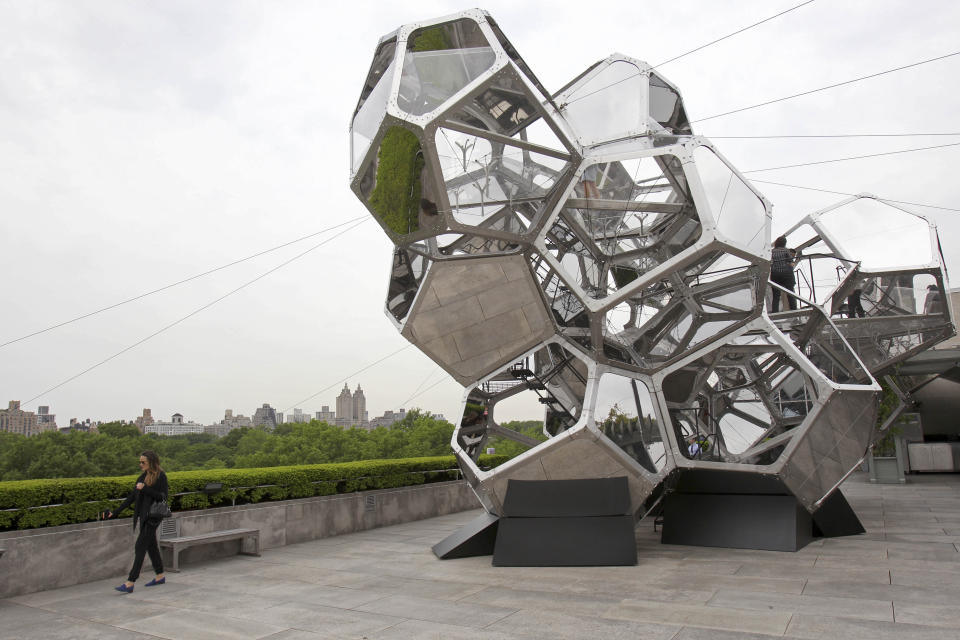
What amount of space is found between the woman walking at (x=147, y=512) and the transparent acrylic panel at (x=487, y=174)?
17.7ft

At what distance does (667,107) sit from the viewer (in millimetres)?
12297

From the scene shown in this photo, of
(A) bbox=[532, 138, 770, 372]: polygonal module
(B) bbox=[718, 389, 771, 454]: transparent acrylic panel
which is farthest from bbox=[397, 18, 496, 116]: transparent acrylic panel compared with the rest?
(B) bbox=[718, 389, 771, 454]: transparent acrylic panel

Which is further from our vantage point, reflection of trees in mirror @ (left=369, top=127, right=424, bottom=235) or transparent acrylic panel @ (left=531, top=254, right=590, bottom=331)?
transparent acrylic panel @ (left=531, top=254, right=590, bottom=331)

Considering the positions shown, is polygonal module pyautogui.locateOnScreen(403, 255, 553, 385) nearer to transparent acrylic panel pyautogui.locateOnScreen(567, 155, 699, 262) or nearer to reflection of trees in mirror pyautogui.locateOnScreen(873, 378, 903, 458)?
transparent acrylic panel pyautogui.locateOnScreen(567, 155, 699, 262)

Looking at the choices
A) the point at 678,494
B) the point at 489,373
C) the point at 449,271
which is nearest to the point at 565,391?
the point at 489,373

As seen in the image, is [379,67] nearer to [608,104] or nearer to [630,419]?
[608,104]

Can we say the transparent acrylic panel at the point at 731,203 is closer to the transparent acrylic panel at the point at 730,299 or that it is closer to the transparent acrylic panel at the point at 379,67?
the transparent acrylic panel at the point at 730,299

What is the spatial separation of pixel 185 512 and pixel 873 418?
1193 centimetres

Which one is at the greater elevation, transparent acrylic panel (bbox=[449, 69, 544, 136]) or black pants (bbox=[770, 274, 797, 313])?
transparent acrylic panel (bbox=[449, 69, 544, 136])

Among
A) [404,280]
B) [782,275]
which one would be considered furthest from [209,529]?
[782,275]

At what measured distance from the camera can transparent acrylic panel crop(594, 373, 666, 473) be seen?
9984mm

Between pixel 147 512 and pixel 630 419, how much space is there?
7021 mm

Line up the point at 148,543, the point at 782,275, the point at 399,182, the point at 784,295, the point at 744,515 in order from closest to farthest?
the point at 148,543, the point at 399,182, the point at 744,515, the point at 784,295, the point at 782,275

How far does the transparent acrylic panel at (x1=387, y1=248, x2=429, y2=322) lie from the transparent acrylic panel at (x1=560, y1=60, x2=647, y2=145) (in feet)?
10.8
